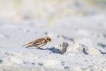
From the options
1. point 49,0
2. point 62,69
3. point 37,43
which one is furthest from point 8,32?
point 49,0

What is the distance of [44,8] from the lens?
20062 mm

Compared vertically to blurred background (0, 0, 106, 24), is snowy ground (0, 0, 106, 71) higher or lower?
lower

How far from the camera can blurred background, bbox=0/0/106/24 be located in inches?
758

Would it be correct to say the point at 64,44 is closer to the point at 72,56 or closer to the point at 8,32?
the point at 72,56

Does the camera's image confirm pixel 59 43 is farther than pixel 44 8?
No

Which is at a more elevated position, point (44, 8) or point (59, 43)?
point (44, 8)

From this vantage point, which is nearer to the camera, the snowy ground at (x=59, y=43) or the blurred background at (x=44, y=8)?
the snowy ground at (x=59, y=43)

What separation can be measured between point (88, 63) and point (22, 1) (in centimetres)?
1452

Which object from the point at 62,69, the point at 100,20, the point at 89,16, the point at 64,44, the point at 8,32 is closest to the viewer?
the point at 62,69

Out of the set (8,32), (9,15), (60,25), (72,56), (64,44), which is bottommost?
(72,56)

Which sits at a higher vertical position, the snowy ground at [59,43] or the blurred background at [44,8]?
the blurred background at [44,8]

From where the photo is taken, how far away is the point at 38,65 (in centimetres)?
607

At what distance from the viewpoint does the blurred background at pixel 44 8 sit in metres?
19.3

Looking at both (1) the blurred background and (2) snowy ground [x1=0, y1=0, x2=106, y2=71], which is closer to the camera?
(2) snowy ground [x1=0, y1=0, x2=106, y2=71]
